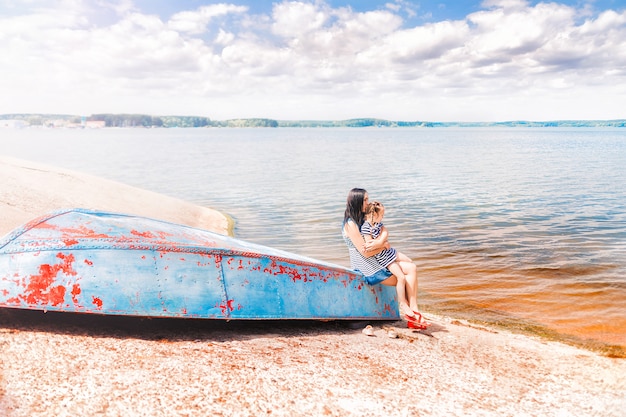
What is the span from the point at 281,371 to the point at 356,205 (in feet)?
7.24

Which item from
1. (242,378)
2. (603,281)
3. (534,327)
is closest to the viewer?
(242,378)

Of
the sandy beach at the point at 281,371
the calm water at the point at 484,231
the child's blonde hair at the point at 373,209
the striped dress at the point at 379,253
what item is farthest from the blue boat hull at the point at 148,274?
the calm water at the point at 484,231

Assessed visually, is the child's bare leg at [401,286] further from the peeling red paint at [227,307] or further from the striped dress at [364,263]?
the peeling red paint at [227,307]

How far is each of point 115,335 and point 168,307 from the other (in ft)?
1.73

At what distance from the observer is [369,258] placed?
20.0 feet

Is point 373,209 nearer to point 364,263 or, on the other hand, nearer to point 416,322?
point 364,263

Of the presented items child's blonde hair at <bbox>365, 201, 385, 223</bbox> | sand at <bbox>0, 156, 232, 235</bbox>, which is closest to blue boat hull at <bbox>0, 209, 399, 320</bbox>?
child's blonde hair at <bbox>365, 201, 385, 223</bbox>

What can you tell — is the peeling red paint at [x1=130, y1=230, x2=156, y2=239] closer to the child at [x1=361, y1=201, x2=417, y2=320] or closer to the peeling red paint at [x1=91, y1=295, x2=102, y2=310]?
the peeling red paint at [x1=91, y1=295, x2=102, y2=310]

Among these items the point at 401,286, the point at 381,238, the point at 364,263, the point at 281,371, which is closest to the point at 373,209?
the point at 381,238

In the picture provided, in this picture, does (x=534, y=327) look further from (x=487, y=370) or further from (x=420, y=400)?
(x=420, y=400)

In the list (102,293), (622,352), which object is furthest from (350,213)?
(622,352)

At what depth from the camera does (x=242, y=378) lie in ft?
13.6

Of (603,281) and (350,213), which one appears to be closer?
(350,213)

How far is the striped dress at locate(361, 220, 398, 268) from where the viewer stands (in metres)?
6.02
